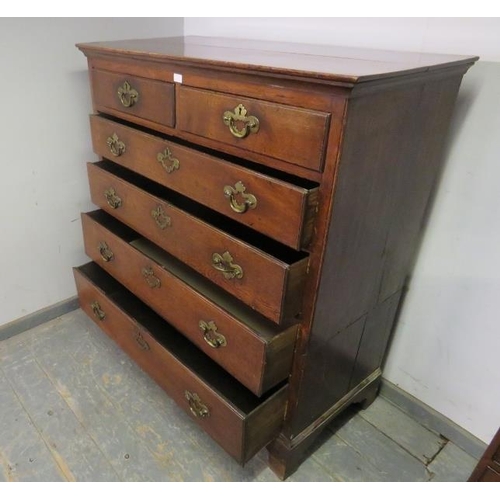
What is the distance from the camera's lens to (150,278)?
1.12 metres

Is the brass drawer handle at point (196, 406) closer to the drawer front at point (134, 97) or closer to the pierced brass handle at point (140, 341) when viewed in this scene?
the pierced brass handle at point (140, 341)

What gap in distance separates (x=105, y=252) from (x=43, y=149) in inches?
15.4

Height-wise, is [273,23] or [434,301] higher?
[273,23]

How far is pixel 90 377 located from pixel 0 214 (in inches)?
23.1

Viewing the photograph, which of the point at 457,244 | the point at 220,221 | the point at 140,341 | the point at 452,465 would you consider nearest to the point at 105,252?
the point at 140,341

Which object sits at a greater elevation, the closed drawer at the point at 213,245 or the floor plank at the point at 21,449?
the closed drawer at the point at 213,245

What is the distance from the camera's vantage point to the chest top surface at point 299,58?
67cm

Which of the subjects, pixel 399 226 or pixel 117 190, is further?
pixel 117 190

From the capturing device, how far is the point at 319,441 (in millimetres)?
1192

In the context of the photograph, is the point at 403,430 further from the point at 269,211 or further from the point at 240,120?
the point at 240,120

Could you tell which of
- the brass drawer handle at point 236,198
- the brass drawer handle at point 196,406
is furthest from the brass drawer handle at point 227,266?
the brass drawer handle at point 196,406

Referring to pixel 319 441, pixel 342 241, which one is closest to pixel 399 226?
pixel 342 241

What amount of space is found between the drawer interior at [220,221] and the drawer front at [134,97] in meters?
0.20
